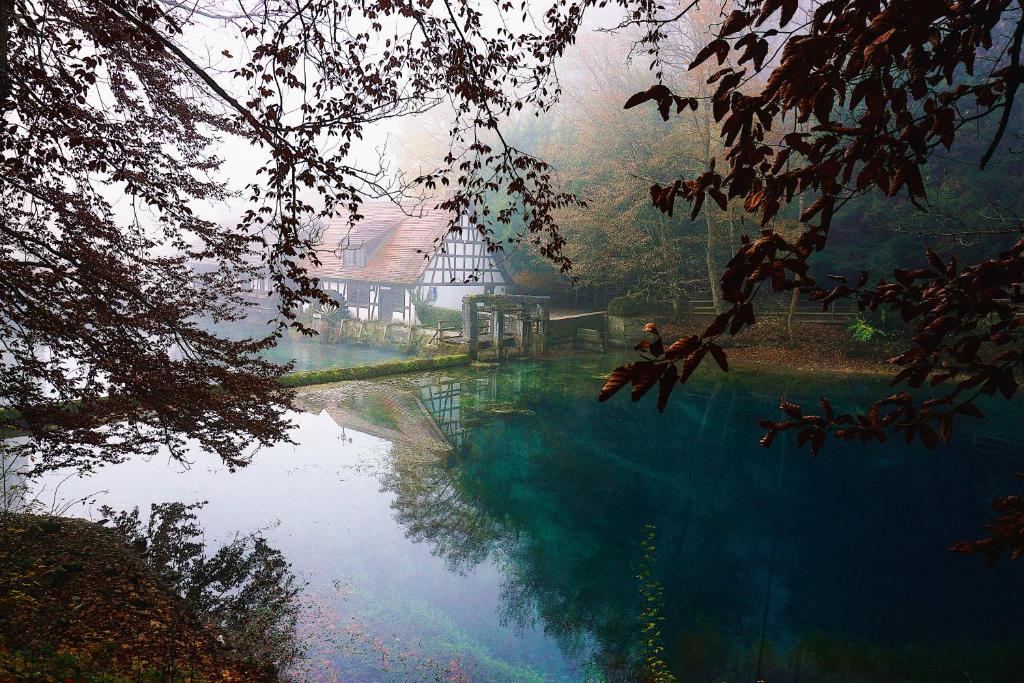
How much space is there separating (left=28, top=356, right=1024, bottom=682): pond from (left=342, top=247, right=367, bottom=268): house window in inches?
549

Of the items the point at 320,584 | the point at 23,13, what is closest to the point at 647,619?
the point at 320,584

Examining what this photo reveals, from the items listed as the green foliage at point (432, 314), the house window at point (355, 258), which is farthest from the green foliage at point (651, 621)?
the house window at point (355, 258)

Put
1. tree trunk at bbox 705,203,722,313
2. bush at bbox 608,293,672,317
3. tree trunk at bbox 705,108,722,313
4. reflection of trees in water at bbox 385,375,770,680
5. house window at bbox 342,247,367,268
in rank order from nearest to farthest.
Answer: reflection of trees in water at bbox 385,375,770,680, tree trunk at bbox 705,108,722,313, tree trunk at bbox 705,203,722,313, bush at bbox 608,293,672,317, house window at bbox 342,247,367,268

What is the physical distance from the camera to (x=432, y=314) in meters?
25.9

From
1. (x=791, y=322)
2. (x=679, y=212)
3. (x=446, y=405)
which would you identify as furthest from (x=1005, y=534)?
(x=679, y=212)

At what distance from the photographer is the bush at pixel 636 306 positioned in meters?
25.0

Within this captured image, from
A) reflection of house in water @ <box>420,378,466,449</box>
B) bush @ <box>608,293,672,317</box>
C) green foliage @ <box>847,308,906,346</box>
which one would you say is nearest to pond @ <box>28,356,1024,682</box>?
reflection of house in water @ <box>420,378,466,449</box>

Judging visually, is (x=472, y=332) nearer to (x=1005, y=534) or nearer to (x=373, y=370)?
(x=373, y=370)

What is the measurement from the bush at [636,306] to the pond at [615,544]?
11177mm

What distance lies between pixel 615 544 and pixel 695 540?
3.61 ft

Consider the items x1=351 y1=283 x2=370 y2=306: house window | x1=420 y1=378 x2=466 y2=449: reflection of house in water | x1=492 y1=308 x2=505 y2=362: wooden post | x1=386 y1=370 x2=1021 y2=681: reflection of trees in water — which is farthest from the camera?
x1=351 y1=283 x2=370 y2=306: house window

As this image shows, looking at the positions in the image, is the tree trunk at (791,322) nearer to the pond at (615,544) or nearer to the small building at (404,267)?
the pond at (615,544)

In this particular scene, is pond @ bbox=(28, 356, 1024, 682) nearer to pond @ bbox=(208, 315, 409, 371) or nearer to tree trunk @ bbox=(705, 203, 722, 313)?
Result: pond @ bbox=(208, 315, 409, 371)

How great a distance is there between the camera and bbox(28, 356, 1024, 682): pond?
5879 mm
